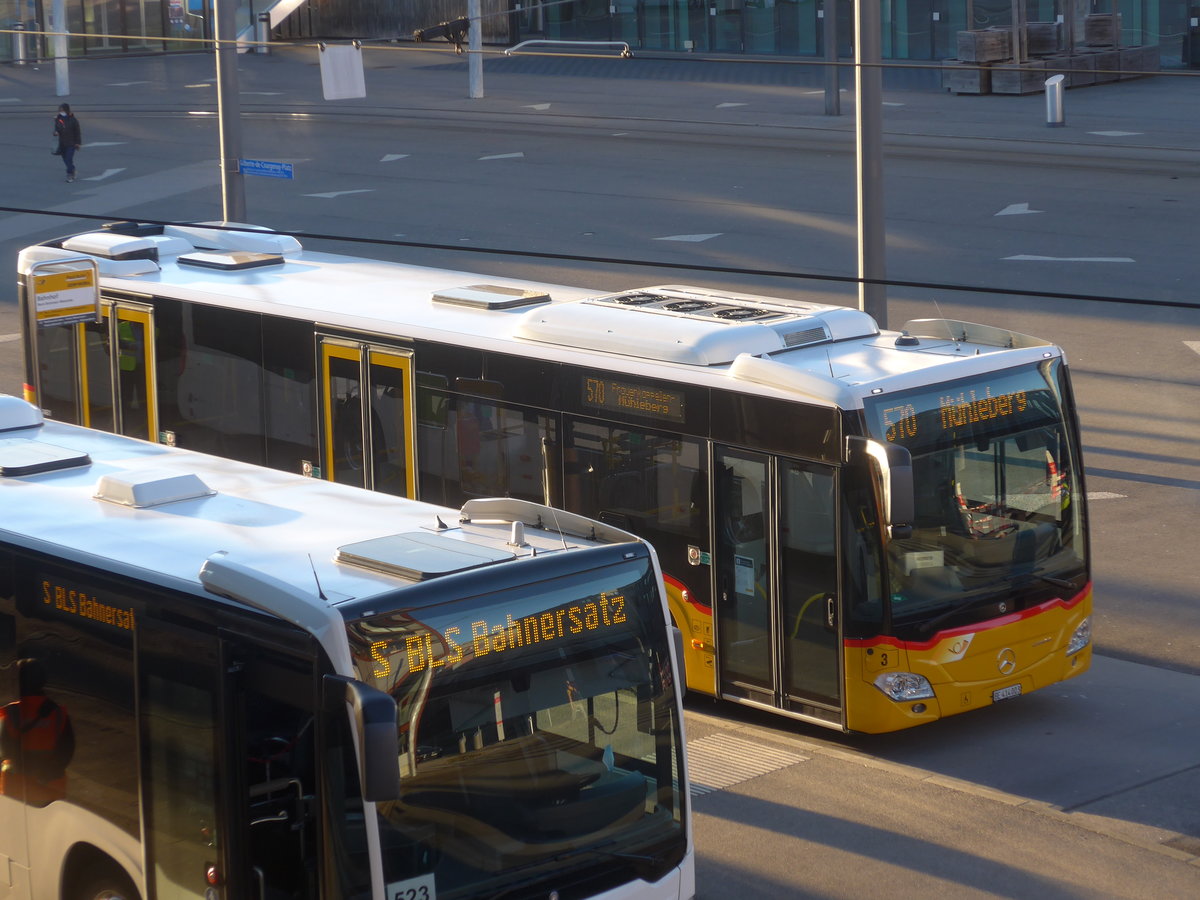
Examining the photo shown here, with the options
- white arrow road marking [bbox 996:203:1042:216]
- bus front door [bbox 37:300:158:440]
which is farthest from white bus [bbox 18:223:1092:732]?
white arrow road marking [bbox 996:203:1042:216]

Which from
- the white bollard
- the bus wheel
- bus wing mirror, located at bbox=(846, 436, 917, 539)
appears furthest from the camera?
the white bollard

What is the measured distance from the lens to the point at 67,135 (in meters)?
36.2

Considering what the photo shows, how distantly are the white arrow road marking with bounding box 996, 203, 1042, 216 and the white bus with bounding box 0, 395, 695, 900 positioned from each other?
2422 centimetres

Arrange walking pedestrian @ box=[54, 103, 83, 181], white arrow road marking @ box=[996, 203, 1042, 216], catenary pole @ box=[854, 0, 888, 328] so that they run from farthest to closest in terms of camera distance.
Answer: walking pedestrian @ box=[54, 103, 83, 181]
white arrow road marking @ box=[996, 203, 1042, 216]
catenary pole @ box=[854, 0, 888, 328]

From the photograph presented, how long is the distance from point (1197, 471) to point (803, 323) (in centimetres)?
776

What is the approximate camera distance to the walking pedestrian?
118 ft

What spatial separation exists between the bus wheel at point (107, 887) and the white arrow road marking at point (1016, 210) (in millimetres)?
25424

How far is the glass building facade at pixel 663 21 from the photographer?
4719 cm

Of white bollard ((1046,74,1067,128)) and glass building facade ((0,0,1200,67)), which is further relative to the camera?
glass building facade ((0,0,1200,67))

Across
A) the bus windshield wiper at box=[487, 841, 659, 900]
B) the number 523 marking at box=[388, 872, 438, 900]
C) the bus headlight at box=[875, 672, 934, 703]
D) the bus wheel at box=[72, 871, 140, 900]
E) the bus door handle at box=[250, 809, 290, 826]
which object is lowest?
the bus headlight at box=[875, 672, 934, 703]

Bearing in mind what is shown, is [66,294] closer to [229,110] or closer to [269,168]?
[269,168]

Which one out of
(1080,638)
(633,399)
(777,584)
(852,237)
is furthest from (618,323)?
(852,237)

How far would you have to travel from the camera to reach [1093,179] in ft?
106

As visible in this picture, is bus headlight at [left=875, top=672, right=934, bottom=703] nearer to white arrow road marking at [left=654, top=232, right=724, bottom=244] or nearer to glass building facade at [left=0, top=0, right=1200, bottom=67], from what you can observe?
white arrow road marking at [left=654, top=232, right=724, bottom=244]
